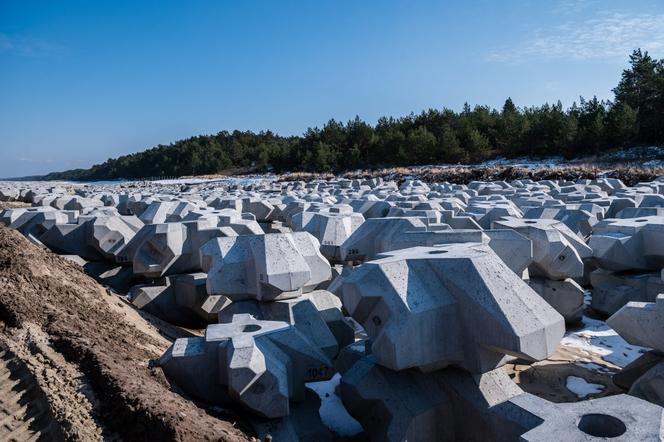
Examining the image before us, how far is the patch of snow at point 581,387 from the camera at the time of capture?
509 centimetres

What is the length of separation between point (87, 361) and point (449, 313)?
2594mm

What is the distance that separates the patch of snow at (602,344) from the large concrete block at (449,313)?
264 centimetres

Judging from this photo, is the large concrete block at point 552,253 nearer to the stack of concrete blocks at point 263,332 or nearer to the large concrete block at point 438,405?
the stack of concrete blocks at point 263,332

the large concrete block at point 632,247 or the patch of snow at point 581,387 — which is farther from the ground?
the large concrete block at point 632,247

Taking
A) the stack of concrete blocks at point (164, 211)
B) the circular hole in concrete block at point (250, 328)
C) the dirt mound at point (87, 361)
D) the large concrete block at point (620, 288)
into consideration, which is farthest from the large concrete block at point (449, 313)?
the stack of concrete blocks at point (164, 211)

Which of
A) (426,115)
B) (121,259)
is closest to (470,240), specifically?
(121,259)

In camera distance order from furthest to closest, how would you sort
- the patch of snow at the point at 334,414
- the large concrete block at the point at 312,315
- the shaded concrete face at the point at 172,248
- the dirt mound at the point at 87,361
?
1. the shaded concrete face at the point at 172,248
2. the large concrete block at the point at 312,315
3. the patch of snow at the point at 334,414
4. the dirt mound at the point at 87,361

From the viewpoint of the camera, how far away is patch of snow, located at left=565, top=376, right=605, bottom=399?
5.09m

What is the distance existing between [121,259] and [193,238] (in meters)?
1.66

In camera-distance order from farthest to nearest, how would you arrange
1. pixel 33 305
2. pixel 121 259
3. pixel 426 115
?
pixel 426 115 < pixel 121 259 < pixel 33 305

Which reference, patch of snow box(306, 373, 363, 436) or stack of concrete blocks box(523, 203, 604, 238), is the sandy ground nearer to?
patch of snow box(306, 373, 363, 436)

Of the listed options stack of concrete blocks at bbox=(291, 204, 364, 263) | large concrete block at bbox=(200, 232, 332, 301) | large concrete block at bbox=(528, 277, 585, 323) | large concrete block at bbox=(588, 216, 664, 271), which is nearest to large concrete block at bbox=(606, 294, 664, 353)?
large concrete block at bbox=(528, 277, 585, 323)

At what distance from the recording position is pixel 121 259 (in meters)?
8.30

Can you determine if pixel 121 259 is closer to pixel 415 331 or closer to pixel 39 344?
pixel 39 344
